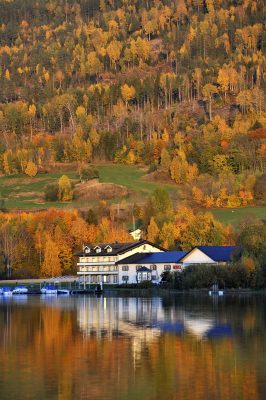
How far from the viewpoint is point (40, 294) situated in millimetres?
104750

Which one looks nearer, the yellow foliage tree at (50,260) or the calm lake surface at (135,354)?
the calm lake surface at (135,354)

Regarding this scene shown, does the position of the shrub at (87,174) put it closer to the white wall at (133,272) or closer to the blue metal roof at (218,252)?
the white wall at (133,272)

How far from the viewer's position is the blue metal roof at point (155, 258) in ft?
376

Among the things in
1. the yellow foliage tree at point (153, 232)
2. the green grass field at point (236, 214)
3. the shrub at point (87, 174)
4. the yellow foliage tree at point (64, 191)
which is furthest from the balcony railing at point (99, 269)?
the shrub at point (87, 174)

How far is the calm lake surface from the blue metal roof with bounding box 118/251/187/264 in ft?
159

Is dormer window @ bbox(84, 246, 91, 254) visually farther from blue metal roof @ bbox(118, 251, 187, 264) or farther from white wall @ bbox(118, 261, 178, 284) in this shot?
blue metal roof @ bbox(118, 251, 187, 264)

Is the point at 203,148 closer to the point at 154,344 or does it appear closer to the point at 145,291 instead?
the point at 145,291

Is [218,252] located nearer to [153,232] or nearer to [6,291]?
[153,232]

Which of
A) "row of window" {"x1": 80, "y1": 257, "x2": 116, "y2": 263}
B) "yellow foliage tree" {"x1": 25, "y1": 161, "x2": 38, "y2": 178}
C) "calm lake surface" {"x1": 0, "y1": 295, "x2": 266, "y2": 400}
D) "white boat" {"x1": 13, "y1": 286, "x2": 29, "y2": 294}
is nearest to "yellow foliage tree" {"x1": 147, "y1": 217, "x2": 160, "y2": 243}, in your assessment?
"row of window" {"x1": 80, "y1": 257, "x2": 116, "y2": 263}

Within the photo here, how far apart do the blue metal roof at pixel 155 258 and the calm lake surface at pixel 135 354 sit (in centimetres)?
4832

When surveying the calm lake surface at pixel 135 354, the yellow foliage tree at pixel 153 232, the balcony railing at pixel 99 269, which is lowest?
the calm lake surface at pixel 135 354

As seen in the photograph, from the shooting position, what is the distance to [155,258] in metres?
117

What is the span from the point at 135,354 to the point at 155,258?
Result: 254 feet

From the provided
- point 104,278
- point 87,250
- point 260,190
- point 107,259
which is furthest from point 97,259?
point 260,190
